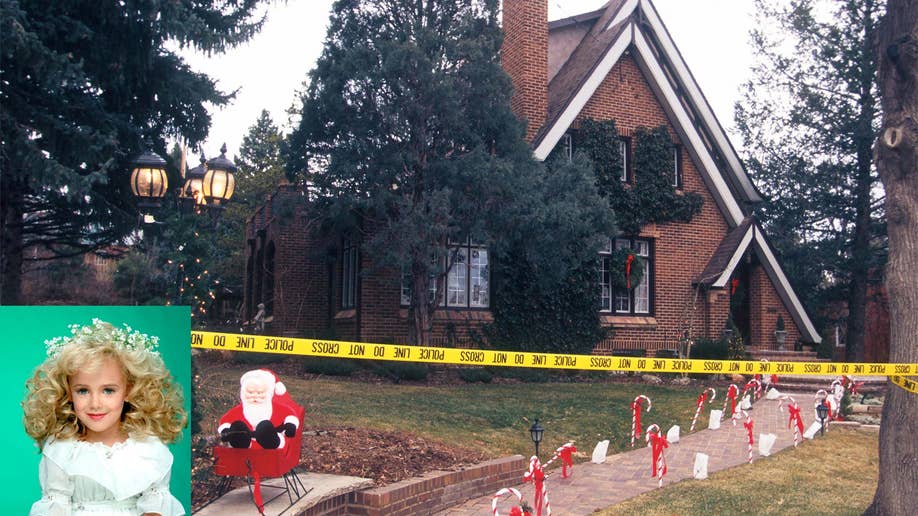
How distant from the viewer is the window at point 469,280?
1814 centimetres

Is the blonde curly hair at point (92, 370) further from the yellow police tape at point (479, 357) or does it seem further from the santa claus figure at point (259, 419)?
the santa claus figure at point (259, 419)

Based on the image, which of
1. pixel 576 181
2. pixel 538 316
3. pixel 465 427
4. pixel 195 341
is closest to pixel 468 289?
pixel 538 316

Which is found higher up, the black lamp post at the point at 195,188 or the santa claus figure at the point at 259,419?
the black lamp post at the point at 195,188

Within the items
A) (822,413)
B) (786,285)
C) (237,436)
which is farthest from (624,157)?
(237,436)

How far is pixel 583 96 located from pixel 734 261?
5594mm

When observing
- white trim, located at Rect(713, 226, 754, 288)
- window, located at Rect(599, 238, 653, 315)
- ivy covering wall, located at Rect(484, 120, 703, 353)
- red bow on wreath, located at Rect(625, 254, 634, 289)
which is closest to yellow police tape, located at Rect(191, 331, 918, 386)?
ivy covering wall, located at Rect(484, 120, 703, 353)

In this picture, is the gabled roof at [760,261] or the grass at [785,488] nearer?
the grass at [785,488]

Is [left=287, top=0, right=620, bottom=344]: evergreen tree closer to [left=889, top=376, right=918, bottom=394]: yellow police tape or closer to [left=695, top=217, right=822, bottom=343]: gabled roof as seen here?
[left=695, top=217, right=822, bottom=343]: gabled roof

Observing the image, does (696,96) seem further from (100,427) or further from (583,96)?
(100,427)

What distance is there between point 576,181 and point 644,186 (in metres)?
4.84

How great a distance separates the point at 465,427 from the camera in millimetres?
10906

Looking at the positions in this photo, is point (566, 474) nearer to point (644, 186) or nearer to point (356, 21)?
point (356, 21)

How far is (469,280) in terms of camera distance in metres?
18.4

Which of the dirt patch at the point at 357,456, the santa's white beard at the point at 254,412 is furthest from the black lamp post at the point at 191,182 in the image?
the santa's white beard at the point at 254,412
